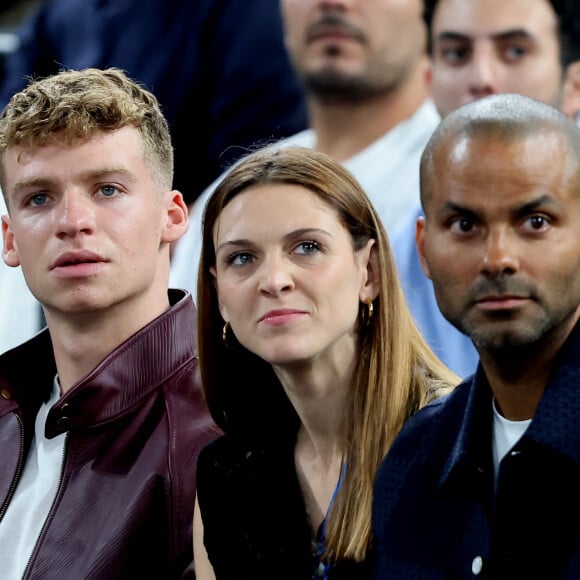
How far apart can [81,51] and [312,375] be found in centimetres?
259

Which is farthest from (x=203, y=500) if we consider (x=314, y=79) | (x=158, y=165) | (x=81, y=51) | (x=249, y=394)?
(x=81, y=51)

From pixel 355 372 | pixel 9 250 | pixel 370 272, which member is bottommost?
pixel 355 372

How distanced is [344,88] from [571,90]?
0.60 metres

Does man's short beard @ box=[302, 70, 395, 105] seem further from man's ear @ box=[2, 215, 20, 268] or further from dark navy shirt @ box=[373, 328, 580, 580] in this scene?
dark navy shirt @ box=[373, 328, 580, 580]

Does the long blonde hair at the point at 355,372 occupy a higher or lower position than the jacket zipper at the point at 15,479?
higher

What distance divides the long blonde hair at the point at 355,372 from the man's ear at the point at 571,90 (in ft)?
4.15

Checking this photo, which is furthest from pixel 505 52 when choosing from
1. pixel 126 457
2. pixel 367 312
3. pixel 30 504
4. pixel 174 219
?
pixel 30 504

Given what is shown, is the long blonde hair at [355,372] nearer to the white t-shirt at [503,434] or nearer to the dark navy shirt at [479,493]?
the dark navy shirt at [479,493]

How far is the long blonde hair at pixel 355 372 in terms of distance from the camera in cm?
239

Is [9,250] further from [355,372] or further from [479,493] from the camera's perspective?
[479,493]

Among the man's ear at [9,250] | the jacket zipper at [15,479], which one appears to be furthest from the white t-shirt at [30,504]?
the man's ear at [9,250]

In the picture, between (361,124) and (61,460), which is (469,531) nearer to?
(61,460)

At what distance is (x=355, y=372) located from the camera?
2.49 m

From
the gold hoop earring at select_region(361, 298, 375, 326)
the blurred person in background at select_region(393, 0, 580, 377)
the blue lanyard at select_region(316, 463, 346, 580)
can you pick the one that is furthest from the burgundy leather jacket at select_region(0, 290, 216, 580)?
the blurred person in background at select_region(393, 0, 580, 377)
